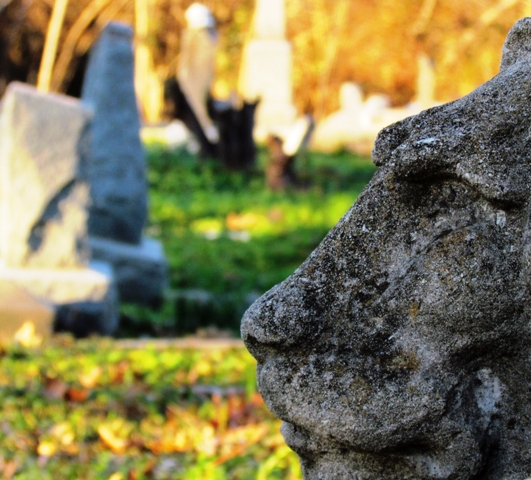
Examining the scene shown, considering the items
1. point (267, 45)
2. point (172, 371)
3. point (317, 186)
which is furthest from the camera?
point (267, 45)

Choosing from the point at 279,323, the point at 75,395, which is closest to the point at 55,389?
the point at 75,395

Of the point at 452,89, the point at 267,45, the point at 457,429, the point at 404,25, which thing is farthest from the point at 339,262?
the point at 452,89

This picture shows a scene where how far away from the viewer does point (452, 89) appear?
3384cm

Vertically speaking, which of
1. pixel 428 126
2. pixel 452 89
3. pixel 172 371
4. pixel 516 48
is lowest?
pixel 172 371

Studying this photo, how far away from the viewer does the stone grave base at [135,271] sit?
687 cm

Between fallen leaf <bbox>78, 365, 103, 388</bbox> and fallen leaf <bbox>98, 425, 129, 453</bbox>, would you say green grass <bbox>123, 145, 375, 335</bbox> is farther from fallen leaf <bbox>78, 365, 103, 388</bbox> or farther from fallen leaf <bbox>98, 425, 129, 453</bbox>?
fallen leaf <bbox>98, 425, 129, 453</bbox>

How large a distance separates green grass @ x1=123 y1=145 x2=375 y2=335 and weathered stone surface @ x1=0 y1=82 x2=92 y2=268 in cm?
103

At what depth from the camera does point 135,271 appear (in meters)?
6.94

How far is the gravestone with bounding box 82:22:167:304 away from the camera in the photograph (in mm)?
7043

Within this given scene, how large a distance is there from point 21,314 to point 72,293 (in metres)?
0.42

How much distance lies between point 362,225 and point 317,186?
11.0 metres

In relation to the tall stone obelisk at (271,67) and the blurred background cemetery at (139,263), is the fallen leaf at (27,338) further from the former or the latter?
the tall stone obelisk at (271,67)

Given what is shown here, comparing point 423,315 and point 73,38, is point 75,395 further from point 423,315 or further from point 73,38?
point 73,38

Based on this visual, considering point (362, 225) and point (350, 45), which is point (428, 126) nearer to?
point (362, 225)
